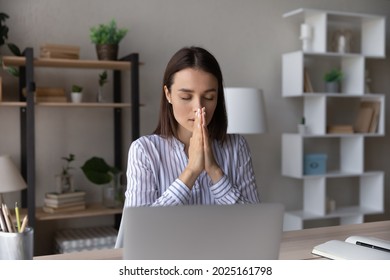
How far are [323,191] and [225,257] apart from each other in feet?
10.8

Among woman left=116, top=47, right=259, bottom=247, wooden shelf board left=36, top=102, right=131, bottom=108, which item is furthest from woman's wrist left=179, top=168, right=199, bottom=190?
wooden shelf board left=36, top=102, right=131, bottom=108

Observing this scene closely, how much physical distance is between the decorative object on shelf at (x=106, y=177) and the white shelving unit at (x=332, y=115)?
145cm

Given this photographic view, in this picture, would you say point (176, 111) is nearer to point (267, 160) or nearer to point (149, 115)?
point (149, 115)

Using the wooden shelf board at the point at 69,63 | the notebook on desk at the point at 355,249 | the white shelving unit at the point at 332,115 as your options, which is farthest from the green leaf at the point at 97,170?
the notebook on desk at the point at 355,249

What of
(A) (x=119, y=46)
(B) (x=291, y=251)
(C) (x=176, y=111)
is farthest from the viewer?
(A) (x=119, y=46)

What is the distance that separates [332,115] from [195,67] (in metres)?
2.99

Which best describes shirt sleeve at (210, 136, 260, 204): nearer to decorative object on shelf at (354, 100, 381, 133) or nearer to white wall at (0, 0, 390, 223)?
white wall at (0, 0, 390, 223)

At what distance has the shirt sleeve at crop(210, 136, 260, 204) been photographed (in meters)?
1.72

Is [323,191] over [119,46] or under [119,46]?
under

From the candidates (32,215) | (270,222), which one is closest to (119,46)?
(32,215)

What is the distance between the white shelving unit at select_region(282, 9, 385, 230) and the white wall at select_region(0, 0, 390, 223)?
0.45 ft
